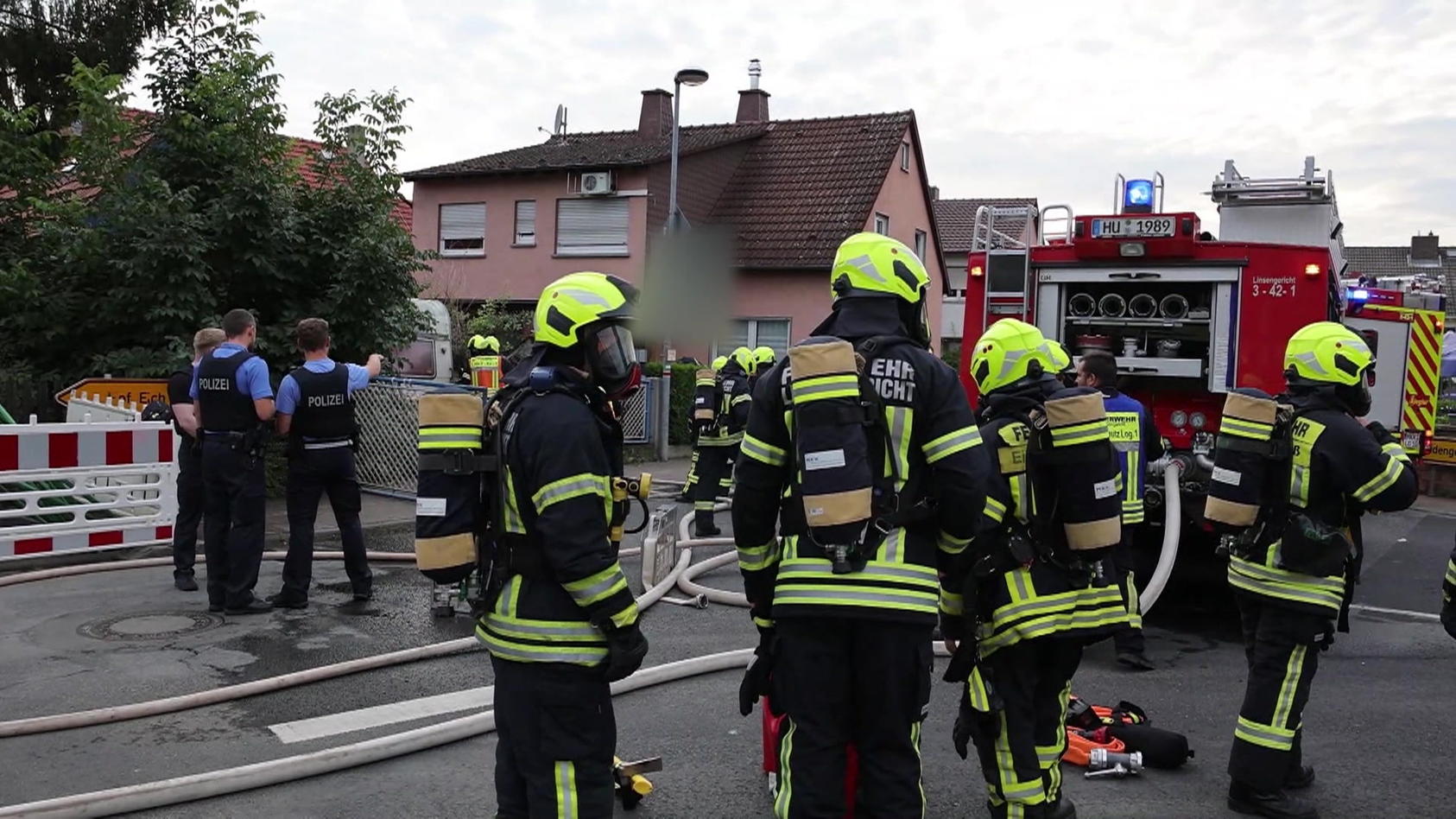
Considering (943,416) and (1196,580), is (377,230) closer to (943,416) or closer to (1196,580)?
(1196,580)

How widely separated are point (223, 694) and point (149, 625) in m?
2.08

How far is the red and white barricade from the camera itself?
898 centimetres

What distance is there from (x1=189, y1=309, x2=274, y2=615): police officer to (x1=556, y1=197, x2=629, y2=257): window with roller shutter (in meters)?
16.8

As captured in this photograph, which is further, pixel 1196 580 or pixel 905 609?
pixel 1196 580

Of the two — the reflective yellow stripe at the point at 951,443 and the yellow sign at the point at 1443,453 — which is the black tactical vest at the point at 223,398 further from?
the yellow sign at the point at 1443,453

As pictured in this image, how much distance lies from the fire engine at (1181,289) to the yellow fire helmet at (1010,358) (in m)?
3.83

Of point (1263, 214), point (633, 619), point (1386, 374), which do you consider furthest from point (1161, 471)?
point (633, 619)

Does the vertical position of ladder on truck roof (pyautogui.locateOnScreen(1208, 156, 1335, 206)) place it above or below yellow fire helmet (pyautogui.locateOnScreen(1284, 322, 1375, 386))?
above

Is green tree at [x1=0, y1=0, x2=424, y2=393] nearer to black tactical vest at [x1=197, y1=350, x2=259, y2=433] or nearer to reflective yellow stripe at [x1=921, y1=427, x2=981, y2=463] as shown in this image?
black tactical vest at [x1=197, y1=350, x2=259, y2=433]

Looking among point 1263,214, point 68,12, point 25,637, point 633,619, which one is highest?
point 68,12

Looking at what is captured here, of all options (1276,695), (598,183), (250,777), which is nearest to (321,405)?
(250,777)

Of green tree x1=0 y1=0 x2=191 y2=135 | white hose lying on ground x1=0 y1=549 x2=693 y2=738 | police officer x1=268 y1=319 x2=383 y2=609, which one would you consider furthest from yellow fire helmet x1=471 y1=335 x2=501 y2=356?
white hose lying on ground x1=0 y1=549 x2=693 y2=738

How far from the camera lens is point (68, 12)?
16.3 m

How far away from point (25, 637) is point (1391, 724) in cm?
771
